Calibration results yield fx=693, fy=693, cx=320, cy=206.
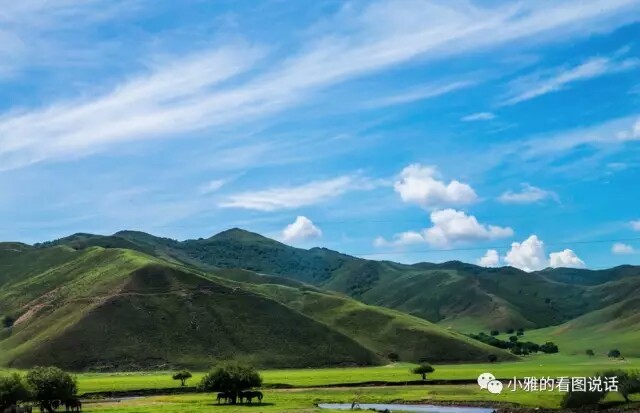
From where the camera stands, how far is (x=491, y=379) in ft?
409

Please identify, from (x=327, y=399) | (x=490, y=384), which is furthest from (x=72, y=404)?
(x=490, y=384)

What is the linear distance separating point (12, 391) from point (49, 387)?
7468 mm

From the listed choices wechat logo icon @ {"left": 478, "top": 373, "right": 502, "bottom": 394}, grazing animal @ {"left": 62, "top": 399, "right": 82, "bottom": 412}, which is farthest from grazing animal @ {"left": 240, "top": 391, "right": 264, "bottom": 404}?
wechat logo icon @ {"left": 478, "top": 373, "right": 502, "bottom": 394}

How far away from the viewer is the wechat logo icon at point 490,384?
106m

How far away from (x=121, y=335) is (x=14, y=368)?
98.2 ft

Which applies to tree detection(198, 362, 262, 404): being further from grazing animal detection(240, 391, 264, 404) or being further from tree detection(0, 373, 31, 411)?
tree detection(0, 373, 31, 411)

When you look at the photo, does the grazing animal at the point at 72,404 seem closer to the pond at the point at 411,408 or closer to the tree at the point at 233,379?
the tree at the point at 233,379

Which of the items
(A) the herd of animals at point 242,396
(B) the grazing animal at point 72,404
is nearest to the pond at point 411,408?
(A) the herd of animals at point 242,396

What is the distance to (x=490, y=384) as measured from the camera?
382 ft

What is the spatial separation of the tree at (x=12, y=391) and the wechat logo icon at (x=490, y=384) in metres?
64.9

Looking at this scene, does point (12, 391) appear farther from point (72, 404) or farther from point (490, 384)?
point (490, 384)

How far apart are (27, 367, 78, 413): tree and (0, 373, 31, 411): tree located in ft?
12.4

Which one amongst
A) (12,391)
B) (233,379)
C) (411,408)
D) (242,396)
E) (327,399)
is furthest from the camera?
(233,379)

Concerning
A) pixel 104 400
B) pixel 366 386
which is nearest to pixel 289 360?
pixel 366 386
